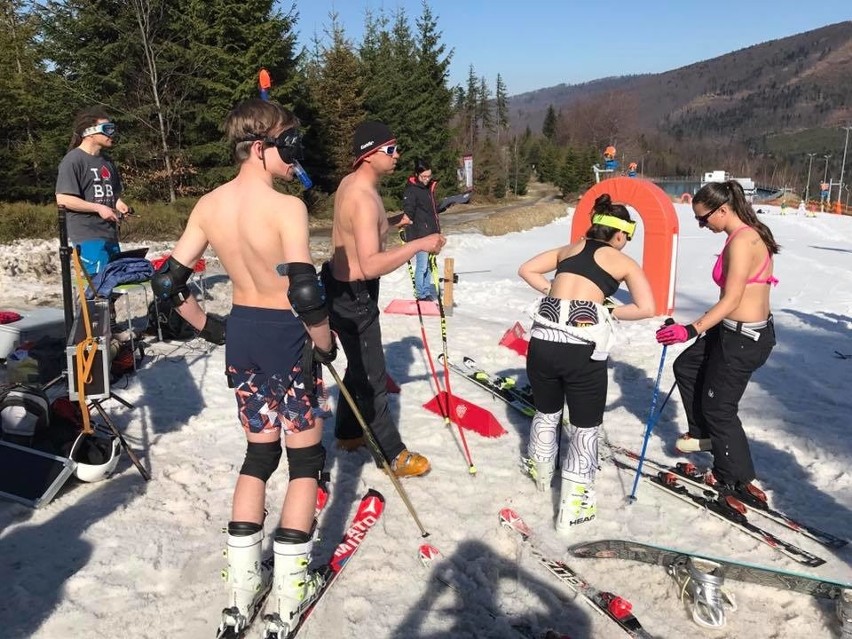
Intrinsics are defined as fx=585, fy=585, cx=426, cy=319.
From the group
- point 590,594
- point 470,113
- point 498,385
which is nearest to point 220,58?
point 498,385

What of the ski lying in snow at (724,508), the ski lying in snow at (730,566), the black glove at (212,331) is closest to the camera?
the ski lying in snow at (730,566)

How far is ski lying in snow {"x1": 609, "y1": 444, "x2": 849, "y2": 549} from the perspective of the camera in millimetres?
3486

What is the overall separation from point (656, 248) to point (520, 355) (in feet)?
12.8

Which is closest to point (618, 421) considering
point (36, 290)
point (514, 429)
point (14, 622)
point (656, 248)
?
point (514, 429)

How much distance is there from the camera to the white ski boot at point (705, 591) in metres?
2.82

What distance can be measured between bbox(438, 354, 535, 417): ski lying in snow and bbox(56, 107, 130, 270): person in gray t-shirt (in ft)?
12.4

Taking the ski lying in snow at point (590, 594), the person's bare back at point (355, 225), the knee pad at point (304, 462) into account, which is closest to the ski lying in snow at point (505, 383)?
the ski lying in snow at point (590, 594)

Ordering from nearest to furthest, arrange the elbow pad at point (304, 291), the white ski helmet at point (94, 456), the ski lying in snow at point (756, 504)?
the elbow pad at point (304, 291)
the ski lying in snow at point (756, 504)
the white ski helmet at point (94, 456)

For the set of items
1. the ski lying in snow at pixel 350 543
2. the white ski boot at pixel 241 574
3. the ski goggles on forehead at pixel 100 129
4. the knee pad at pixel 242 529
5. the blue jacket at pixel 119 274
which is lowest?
the ski lying in snow at pixel 350 543

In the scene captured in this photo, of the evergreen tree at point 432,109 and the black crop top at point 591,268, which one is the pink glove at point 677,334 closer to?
the black crop top at point 591,268

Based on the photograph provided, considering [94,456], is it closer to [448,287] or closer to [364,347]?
[364,347]

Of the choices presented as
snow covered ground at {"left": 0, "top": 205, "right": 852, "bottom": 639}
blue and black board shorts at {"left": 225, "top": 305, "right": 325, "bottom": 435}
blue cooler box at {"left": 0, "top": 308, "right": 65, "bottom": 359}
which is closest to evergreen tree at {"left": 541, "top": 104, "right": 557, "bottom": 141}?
snow covered ground at {"left": 0, "top": 205, "right": 852, "bottom": 639}

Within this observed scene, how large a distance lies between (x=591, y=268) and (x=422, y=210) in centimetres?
636

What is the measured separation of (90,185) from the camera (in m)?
5.46
